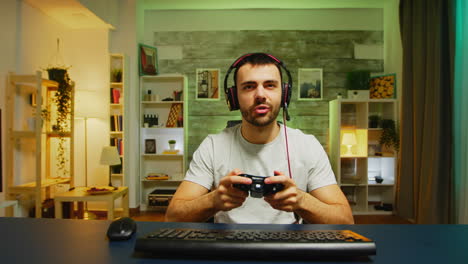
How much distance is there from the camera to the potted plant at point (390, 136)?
3957mm

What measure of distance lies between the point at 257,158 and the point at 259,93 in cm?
30

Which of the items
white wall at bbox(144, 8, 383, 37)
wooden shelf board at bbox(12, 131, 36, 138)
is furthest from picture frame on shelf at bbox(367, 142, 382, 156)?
wooden shelf board at bbox(12, 131, 36, 138)

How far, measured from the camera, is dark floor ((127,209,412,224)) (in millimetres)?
3689

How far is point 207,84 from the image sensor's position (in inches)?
176

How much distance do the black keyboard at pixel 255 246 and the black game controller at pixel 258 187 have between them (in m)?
0.21

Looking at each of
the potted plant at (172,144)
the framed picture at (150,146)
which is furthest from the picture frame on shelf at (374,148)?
the framed picture at (150,146)

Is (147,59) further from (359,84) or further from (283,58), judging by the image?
(359,84)

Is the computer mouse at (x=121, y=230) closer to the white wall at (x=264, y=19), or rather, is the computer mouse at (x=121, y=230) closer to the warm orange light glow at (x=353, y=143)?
the warm orange light glow at (x=353, y=143)

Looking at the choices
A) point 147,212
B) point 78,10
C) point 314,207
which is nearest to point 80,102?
point 78,10

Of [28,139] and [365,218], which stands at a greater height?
[28,139]

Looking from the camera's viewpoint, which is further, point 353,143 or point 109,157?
point 353,143

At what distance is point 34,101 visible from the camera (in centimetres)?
331

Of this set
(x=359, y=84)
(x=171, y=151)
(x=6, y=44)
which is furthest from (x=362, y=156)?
(x=6, y=44)

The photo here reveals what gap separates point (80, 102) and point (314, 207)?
360 centimetres
